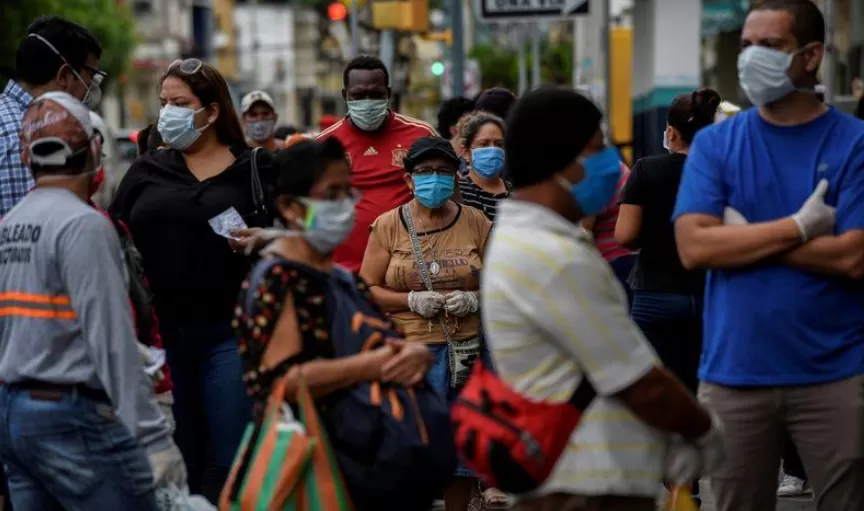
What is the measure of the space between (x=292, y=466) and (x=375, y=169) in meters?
3.88

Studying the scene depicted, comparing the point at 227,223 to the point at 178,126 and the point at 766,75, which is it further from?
the point at 766,75

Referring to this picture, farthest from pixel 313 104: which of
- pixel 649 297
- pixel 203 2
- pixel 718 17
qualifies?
pixel 649 297

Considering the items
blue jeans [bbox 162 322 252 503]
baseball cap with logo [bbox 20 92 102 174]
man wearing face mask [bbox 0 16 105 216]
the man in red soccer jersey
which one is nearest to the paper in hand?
blue jeans [bbox 162 322 252 503]

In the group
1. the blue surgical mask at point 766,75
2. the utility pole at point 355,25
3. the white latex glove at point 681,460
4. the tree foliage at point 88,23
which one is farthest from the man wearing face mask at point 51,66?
the tree foliage at point 88,23

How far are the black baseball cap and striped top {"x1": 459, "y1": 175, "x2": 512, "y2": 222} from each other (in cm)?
60

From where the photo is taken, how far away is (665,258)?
7.15m

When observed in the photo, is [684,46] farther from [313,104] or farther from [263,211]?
[313,104]

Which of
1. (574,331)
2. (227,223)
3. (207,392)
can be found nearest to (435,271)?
(227,223)

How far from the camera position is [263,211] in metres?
6.45

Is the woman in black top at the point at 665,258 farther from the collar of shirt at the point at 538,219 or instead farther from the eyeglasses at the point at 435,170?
the collar of shirt at the point at 538,219

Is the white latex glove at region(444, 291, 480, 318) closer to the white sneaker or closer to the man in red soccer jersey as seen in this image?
the man in red soccer jersey

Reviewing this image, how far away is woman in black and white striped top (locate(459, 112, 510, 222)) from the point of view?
798cm

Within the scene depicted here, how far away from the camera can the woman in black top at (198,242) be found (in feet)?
20.7

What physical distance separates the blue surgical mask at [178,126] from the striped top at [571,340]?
2.79 metres
